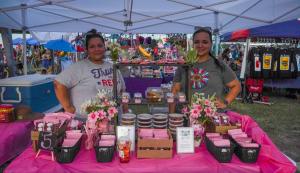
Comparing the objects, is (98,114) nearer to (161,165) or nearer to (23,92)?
(161,165)

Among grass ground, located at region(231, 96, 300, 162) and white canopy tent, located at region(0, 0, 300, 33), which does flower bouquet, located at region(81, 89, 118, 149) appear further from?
grass ground, located at region(231, 96, 300, 162)

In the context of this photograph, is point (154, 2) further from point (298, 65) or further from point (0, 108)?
point (298, 65)

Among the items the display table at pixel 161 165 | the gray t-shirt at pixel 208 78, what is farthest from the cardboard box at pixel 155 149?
the gray t-shirt at pixel 208 78

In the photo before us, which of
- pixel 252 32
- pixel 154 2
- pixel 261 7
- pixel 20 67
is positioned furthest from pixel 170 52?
pixel 20 67

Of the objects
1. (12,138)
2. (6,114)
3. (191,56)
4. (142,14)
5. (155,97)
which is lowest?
(12,138)

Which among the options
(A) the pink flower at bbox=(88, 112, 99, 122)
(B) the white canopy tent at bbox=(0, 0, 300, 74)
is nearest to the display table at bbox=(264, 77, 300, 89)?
(B) the white canopy tent at bbox=(0, 0, 300, 74)

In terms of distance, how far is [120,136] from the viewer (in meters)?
2.04

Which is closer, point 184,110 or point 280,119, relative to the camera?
point 184,110

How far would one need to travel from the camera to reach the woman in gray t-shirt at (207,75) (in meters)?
2.68

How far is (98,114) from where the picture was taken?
6.78ft

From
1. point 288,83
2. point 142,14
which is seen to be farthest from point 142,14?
point 288,83

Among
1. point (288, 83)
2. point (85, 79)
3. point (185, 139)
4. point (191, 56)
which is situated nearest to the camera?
point (185, 139)

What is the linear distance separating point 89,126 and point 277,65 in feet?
27.5

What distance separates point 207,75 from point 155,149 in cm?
100
